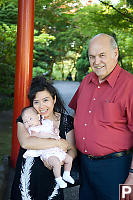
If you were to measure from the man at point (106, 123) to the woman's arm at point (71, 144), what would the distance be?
10 cm

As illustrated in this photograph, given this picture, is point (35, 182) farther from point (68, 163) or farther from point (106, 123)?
point (106, 123)

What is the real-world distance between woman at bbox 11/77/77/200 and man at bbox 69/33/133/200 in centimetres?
18

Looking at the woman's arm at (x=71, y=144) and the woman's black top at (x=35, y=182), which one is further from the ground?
the woman's arm at (x=71, y=144)

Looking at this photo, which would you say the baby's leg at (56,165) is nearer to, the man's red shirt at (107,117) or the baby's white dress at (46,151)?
the baby's white dress at (46,151)

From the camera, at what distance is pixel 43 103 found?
6.54 feet

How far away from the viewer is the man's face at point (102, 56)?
6.09 ft

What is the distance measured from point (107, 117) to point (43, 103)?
18.9 inches

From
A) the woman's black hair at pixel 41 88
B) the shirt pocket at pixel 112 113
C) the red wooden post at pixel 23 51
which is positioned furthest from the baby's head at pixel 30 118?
the red wooden post at pixel 23 51

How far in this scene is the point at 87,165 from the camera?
78.4 inches

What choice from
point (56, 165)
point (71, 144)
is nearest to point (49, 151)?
point (56, 165)

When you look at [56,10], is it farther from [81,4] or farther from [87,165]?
[87,165]

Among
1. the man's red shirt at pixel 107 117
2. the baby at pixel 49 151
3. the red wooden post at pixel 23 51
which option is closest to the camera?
the man's red shirt at pixel 107 117

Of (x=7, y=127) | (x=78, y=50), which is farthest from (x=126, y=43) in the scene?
(x=78, y=50)

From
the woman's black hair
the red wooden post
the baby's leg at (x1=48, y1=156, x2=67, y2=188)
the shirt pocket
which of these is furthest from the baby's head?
the red wooden post
